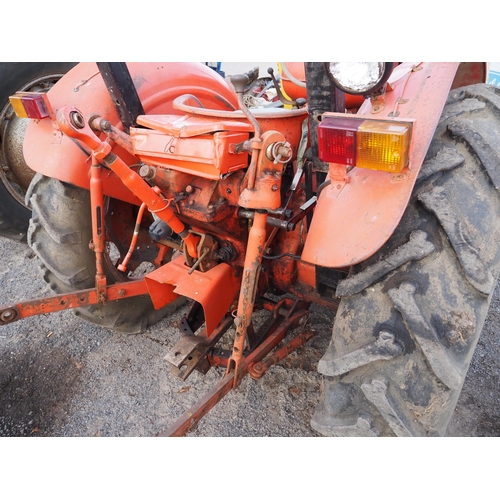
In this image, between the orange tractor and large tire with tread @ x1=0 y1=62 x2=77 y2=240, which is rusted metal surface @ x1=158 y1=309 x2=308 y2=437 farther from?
large tire with tread @ x1=0 y1=62 x2=77 y2=240

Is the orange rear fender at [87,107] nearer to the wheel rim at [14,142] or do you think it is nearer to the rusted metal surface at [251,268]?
the rusted metal surface at [251,268]

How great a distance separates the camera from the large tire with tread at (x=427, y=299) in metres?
1.07

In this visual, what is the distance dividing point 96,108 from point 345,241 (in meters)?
1.26

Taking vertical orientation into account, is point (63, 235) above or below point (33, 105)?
below

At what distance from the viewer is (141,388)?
208 centimetres

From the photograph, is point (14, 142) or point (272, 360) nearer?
point (272, 360)

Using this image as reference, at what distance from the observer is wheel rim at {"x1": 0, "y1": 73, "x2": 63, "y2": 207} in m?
2.61

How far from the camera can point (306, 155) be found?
5.05 ft

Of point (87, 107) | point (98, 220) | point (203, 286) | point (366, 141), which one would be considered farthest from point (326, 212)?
point (87, 107)

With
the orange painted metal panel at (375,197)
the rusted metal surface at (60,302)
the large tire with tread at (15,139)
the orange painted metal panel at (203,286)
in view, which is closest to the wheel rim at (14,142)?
the large tire with tread at (15,139)

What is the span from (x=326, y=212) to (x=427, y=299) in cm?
36

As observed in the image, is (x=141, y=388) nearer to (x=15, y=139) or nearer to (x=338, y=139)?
(x=338, y=139)

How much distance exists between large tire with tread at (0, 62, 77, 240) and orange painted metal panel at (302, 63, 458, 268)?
2225 mm

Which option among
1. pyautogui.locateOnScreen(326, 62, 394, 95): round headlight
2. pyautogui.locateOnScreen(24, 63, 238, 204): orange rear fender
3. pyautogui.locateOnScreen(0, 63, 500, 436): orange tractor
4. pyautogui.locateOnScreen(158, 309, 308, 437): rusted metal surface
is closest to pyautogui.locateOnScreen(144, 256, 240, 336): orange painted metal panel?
pyautogui.locateOnScreen(0, 63, 500, 436): orange tractor
